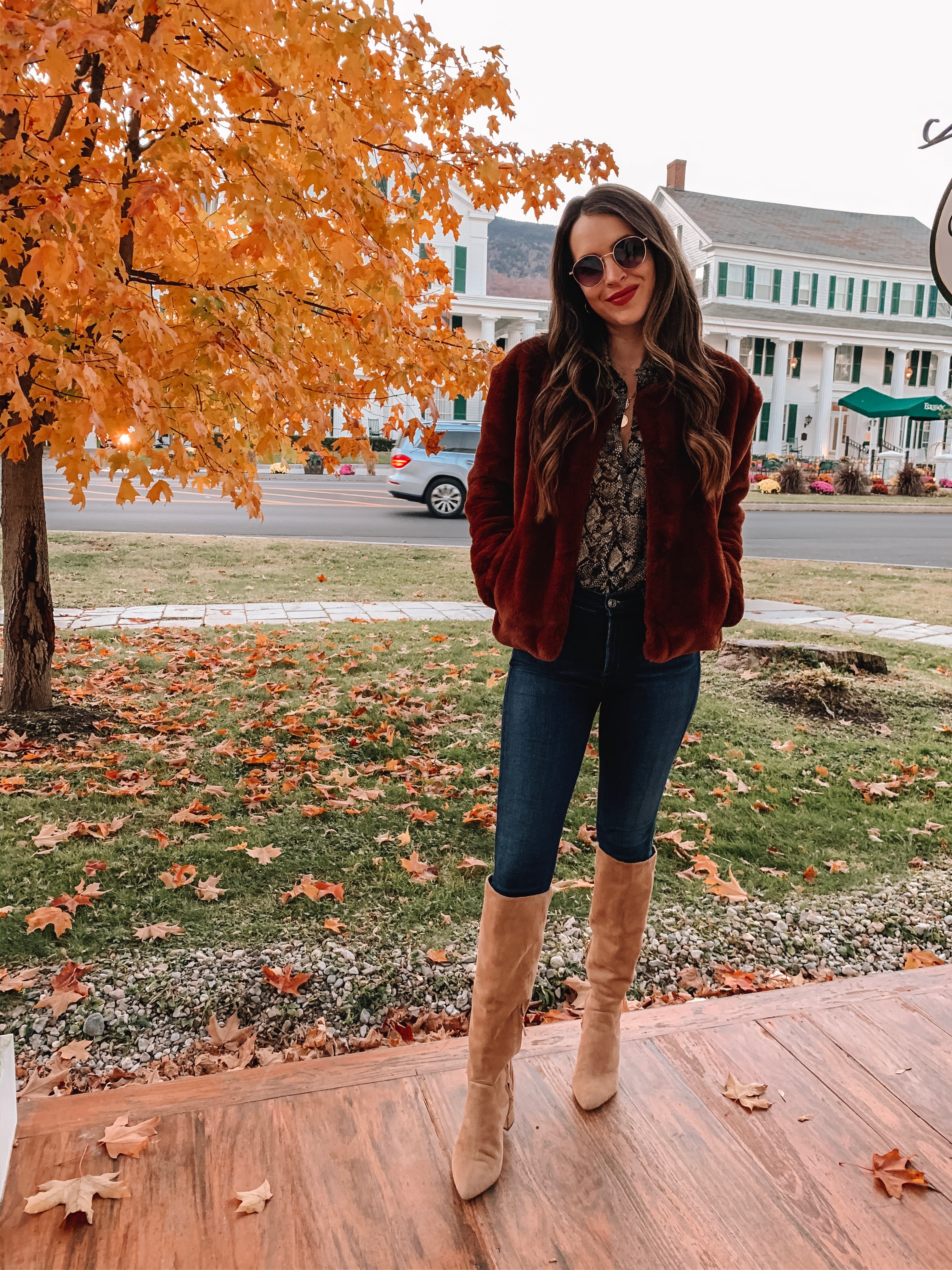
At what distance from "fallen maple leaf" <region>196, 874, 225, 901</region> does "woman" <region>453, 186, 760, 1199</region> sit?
5.41 feet

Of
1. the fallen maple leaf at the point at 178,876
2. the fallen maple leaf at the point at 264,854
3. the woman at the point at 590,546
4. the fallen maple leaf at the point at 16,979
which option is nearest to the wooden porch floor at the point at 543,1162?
the woman at the point at 590,546

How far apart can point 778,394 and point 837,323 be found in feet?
14.1

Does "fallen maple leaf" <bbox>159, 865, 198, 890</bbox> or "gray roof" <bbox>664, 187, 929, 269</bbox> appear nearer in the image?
"fallen maple leaf" <bbox>159, 865, 198, 890</bbox>

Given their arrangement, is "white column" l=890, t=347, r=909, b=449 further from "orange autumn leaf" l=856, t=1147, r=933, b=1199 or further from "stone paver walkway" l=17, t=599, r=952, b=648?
"orange autumn leaf" l=856, t=1147, r=933, b=1199

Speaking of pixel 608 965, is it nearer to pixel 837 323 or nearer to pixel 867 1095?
pixel 867 1095

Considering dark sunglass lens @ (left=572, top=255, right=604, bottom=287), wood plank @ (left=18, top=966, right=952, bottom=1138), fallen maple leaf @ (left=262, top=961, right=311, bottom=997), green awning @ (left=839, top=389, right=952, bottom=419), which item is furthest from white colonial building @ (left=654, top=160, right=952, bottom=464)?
dark sunglass lens @ (left=572, top=255, right=604, bottom=287)

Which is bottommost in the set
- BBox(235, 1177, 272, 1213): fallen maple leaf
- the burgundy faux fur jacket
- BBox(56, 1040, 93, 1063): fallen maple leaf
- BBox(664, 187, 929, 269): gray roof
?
BBox(56, 1040, 93, 1063): fallen maple leaf

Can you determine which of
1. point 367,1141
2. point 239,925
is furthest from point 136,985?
point 367,1141

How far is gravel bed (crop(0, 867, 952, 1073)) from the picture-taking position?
2.63 m

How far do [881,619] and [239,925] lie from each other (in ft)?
23.6

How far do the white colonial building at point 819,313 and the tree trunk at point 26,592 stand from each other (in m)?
32.1

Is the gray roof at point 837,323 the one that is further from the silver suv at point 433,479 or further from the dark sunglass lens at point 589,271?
the dark sunglass lens at point 589,271

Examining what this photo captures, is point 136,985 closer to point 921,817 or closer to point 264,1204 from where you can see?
point 264,1204

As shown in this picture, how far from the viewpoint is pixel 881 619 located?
8461 millimetres
